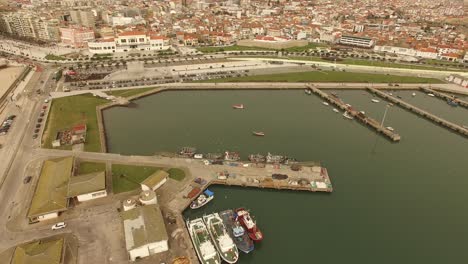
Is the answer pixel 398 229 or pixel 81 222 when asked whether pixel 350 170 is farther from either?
pixel 81 222

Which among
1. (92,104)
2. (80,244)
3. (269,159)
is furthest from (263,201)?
(92,104)

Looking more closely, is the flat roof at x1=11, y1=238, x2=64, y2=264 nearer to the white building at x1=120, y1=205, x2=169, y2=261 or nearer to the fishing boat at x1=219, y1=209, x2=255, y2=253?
the white building at x1=120, y1=205, x2=169, y2=261

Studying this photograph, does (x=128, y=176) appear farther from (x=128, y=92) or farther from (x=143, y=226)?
(x=128, y=92)

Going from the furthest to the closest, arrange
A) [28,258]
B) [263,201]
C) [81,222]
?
1. [263,201]
2. [81,222]
3. [28,258]

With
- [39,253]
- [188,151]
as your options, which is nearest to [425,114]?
[188,151]

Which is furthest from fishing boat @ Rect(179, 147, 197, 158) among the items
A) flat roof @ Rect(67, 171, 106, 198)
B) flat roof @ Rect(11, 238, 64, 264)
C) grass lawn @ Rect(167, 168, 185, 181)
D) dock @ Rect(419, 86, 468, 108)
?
dock @ Rect(419, 86, 468, 108)
